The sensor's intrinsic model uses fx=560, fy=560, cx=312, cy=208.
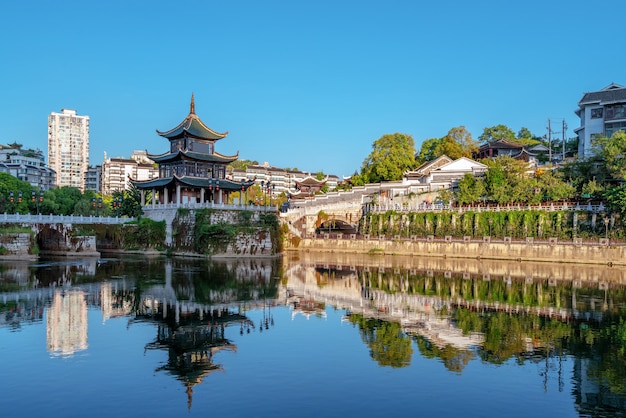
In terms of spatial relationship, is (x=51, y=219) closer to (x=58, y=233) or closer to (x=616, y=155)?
(x=58, y=233)

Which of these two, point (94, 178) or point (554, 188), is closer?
point (554, 188)

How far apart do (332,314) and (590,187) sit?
36.5 metres

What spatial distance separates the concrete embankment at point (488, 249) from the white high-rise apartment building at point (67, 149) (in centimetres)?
12737

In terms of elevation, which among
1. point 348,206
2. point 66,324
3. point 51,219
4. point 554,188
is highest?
point 554,188

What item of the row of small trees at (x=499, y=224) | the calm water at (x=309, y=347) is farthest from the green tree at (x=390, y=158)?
the calm water at (x=309, y=347)

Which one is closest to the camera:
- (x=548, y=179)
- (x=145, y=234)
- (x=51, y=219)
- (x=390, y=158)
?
(x=51, y=219)

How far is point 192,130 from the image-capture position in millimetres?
64375

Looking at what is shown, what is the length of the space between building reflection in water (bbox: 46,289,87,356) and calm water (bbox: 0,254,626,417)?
11cm

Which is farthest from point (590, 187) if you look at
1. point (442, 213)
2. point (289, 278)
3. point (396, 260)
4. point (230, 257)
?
point (230, 257)

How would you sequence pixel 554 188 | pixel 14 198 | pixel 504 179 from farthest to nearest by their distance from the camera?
pixel 14 198 < pixel 504 179 < pixel 554 188

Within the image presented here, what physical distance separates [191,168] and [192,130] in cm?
439

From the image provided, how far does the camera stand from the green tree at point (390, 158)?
261 ft

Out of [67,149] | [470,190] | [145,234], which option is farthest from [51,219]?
[67,149]

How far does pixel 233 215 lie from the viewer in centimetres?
5934
